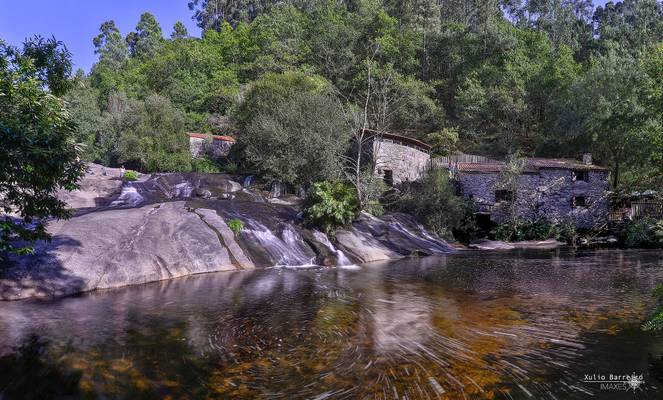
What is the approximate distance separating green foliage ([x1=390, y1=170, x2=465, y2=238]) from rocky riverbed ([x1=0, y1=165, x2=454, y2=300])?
60.6 inches

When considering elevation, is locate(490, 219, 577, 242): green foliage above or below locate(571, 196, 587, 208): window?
below

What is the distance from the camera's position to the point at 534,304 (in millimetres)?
11922

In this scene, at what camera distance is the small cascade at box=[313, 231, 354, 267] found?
21.1 metres

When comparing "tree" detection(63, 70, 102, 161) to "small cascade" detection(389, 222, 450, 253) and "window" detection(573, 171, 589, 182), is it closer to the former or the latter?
"small cascade" detection(389, 222, 450, 253)

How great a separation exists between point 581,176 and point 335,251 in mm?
23952

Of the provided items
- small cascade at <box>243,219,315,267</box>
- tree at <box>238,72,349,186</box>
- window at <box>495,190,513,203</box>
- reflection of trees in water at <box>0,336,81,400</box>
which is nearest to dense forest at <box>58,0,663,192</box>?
tree at <box>238,72,349,186</box>

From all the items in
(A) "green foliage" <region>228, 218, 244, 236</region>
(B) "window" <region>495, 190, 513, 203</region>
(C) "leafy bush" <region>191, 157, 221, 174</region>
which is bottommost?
(A) "green foliage" <region>228, 218, 244, 236</region>

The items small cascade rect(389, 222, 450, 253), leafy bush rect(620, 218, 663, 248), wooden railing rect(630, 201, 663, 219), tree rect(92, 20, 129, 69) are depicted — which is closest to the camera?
small cascade rect(389, 222, 450, 253)

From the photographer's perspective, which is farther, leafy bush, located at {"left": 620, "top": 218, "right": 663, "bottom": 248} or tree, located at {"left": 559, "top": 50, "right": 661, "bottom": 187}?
tree, located at {"left": 559, "top": 50, "right": 661, "bottom": 187}

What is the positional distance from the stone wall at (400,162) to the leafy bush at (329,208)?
11410 mm

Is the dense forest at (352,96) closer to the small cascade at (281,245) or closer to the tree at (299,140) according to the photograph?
the tree at (299,140)

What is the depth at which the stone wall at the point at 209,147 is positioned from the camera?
42.9m

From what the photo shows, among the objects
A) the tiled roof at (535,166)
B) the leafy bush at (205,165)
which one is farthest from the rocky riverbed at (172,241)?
the leafy bush at (205,165)

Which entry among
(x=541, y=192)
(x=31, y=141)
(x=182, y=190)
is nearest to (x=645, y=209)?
Answer: (x=541, y=192)
